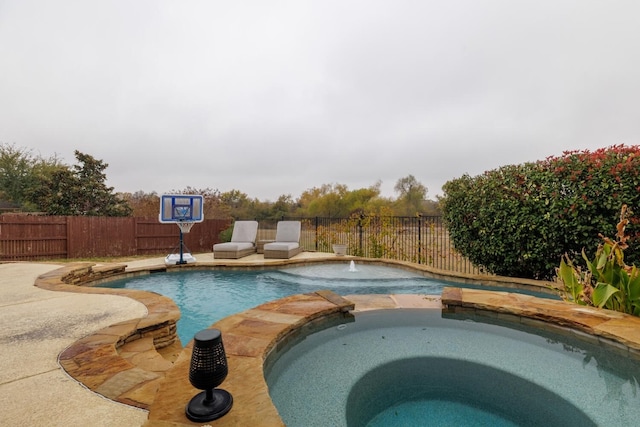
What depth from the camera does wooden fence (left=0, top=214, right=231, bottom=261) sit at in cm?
948

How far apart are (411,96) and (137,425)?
36.7 ft

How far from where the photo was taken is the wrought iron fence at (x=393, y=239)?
8.00 m

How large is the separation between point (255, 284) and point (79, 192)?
41.2 feet

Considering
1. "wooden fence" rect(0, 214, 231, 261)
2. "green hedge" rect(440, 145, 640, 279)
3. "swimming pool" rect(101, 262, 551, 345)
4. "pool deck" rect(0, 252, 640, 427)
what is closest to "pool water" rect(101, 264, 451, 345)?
"swimming pool" rect(101, 262, 551, 345)

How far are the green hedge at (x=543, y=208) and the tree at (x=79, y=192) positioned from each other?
15554mm

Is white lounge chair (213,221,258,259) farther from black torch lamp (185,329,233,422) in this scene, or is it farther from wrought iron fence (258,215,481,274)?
black torch lamp (185,329,233,422)

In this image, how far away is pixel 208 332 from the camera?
117 centimetres

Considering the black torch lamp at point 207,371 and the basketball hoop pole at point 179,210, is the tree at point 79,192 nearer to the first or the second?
the basketball hoop pole at point 179,210

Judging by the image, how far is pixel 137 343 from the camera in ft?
7.93

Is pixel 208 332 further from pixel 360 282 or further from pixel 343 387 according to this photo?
pixel 360 282

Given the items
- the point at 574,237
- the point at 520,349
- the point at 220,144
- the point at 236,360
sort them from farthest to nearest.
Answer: the point at 220,144 → the point at 574,237 → the point at 520,349 → the point at 236,360

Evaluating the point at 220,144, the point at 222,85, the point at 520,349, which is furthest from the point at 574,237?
the point at 220,144

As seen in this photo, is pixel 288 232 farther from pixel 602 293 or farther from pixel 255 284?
pixel 602 293

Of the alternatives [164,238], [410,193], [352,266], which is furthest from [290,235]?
[410,193]
